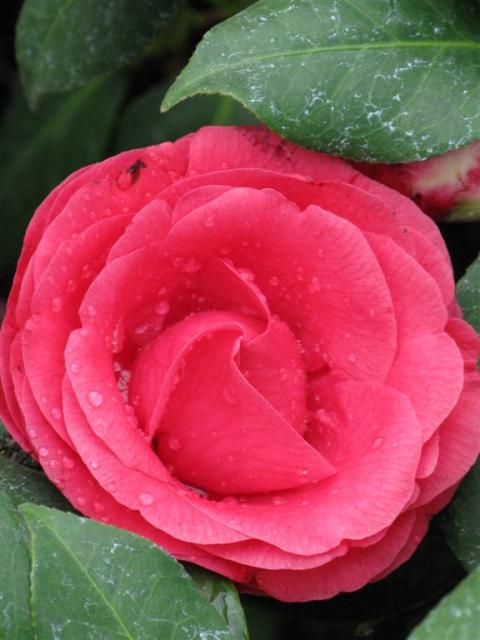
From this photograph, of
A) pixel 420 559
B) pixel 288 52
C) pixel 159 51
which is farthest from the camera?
pixel 159 51

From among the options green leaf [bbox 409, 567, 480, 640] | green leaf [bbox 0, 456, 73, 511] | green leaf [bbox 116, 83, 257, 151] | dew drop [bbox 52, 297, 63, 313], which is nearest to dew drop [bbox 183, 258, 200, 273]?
dew drop [bbox 52, 297, 63, 313]

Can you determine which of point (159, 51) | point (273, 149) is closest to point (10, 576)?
point (273, 149)

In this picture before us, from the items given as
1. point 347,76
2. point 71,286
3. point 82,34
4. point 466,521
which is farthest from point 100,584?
point 82,34

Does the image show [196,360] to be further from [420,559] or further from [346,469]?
[420,559]

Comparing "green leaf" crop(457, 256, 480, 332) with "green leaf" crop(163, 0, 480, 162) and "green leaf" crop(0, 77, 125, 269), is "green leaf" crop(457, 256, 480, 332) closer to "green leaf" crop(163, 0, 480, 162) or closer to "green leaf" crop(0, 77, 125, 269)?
"green leaf" crop(163, 0, 480, 162)

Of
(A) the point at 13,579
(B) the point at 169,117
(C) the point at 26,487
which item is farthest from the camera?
(B) the point at 169,117

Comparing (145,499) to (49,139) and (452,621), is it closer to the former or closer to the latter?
(452,621)
